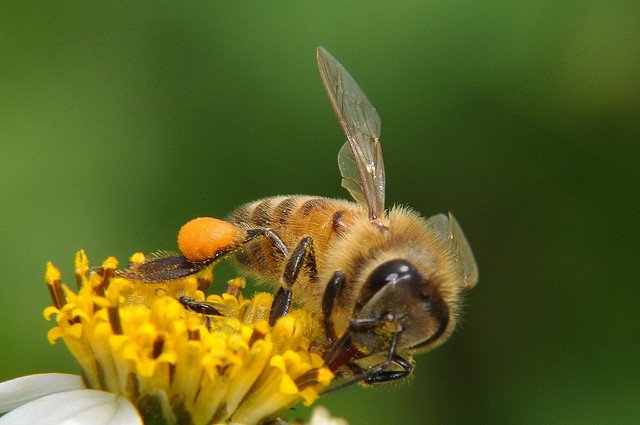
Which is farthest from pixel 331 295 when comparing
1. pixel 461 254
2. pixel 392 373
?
pixel 461 254

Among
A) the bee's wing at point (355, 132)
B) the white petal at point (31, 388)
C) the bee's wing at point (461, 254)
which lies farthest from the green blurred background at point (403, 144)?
the white petal at point (31, 388)

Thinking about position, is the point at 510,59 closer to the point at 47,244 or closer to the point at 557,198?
the point at 557,198

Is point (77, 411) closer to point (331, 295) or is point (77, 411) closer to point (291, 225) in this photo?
point (331, 295)

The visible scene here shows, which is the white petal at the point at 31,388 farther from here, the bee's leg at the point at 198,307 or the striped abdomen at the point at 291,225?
the striped abdomen at the point at 291,225

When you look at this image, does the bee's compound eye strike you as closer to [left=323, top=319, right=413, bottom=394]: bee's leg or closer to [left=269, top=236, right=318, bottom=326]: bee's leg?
[left=269, top=236, right=318, bottom=326]: bee's leg

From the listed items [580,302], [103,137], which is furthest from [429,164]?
[103,137]

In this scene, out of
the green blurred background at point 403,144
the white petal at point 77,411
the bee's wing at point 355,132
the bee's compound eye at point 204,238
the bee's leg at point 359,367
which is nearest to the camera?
the white petal at point 77,411

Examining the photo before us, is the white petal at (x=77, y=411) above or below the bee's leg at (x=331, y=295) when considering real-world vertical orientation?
below
